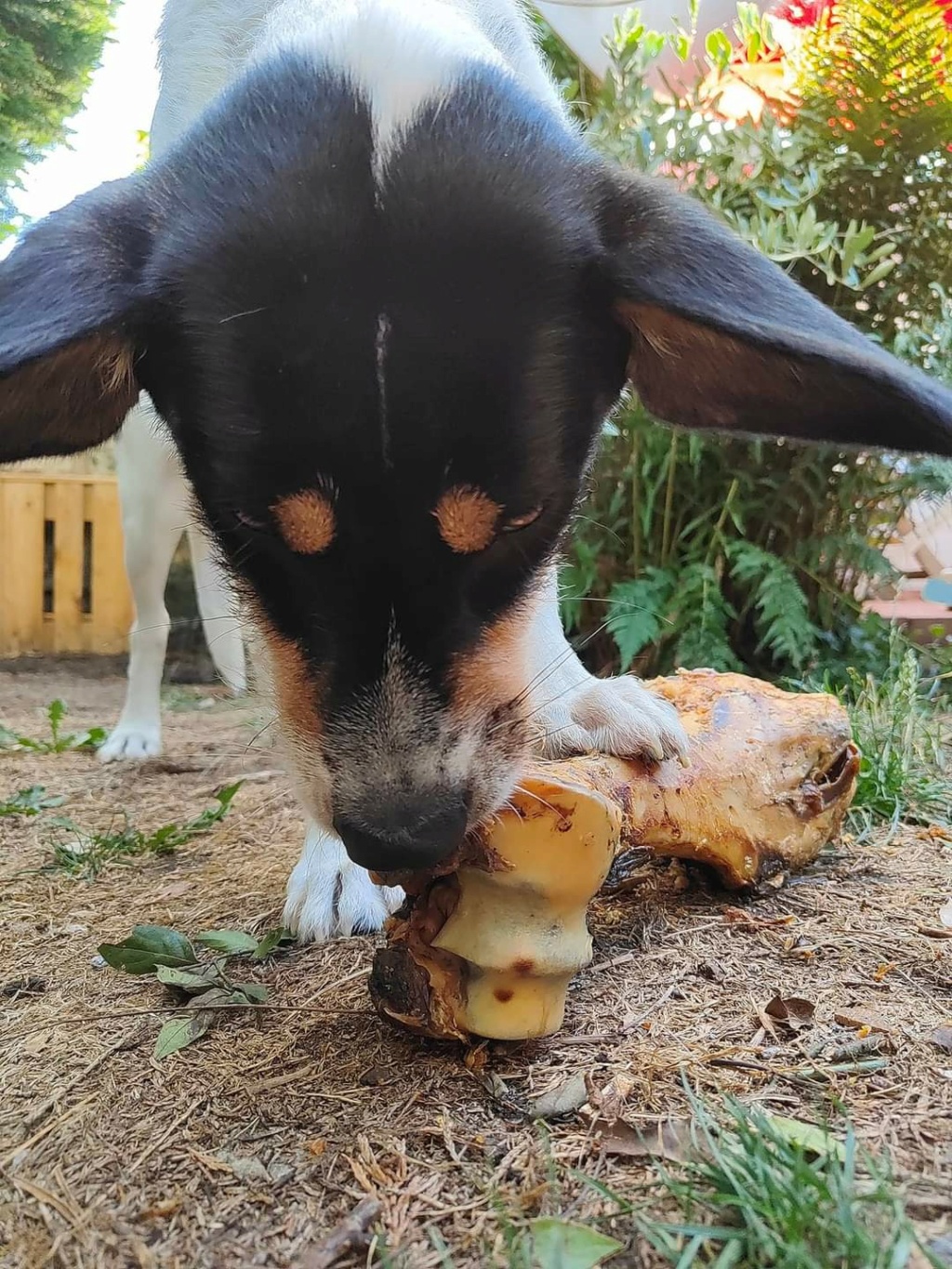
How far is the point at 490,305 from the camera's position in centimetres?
145

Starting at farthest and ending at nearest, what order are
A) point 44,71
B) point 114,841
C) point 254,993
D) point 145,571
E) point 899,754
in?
1. point 145,571
2. point 44,71
3. point 899,754
4. point 114,841
5. point 254,993

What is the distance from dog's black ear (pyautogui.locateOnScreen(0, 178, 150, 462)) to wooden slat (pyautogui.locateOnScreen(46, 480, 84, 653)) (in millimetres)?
5956

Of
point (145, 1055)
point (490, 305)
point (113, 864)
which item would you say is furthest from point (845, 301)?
point (145, 1055)

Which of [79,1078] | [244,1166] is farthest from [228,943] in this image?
A: [244,1166]

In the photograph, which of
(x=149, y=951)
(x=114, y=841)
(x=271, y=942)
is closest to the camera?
(x=149, y=951)

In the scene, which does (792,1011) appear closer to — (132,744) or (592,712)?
(592,712)

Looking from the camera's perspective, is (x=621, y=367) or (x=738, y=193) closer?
(x=621, y=367)

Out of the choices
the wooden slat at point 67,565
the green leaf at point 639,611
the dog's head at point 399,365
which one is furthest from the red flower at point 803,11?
the wooden slat at point 67,565

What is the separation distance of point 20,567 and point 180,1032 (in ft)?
21.7

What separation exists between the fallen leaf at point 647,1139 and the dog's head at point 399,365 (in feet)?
1.34

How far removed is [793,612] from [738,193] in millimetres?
1849

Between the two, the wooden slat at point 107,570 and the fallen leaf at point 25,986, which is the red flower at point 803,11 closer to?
the fallen leaf at point 25,986

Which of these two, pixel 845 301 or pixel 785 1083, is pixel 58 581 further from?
pixel 785 1083

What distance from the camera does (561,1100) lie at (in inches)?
50.6
